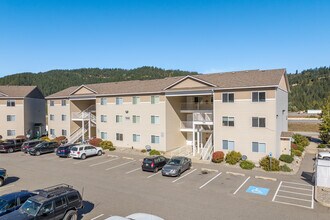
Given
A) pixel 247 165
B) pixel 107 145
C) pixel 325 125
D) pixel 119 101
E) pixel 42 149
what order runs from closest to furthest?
pixel 247 165
pixel 42 149
pixel 107 145
pixel 119 101
pixel 325 125

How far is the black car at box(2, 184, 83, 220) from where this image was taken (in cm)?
1071

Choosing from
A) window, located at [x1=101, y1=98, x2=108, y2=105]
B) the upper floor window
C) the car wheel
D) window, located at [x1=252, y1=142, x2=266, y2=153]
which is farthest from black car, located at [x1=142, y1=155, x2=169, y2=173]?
the upper floor window

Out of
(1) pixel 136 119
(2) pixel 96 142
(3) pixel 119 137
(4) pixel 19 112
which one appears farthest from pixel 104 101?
(4) pixel 19 112

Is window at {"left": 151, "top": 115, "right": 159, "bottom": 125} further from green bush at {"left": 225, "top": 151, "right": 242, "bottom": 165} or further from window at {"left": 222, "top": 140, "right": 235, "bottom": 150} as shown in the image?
green bush at {"left": 225, "top": 151, "right": 242, "bottom": 165}

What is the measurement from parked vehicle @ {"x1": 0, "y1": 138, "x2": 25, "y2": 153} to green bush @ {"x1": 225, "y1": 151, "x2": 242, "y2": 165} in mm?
29194

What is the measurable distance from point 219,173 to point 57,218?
15242 mm

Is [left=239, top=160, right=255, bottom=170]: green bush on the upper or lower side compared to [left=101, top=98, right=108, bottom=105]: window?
lower

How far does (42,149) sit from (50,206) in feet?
77.3

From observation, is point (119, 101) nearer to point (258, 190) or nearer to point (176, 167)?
point (176, 167)

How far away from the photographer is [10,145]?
3356 centimetres

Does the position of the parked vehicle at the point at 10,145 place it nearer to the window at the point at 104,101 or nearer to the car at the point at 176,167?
the window at the point at 104,101

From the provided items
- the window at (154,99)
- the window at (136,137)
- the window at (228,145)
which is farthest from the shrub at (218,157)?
the window at (136,137)

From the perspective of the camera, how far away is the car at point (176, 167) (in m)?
21.3

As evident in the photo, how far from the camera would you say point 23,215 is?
10672mm
